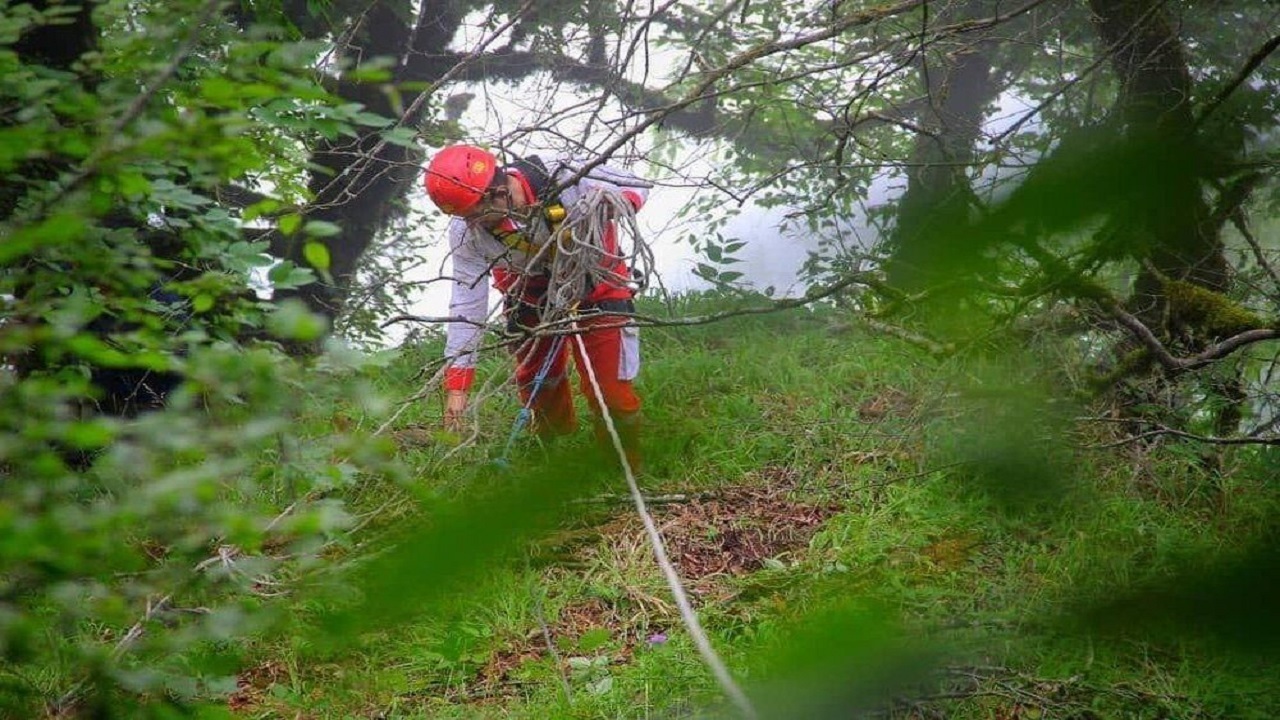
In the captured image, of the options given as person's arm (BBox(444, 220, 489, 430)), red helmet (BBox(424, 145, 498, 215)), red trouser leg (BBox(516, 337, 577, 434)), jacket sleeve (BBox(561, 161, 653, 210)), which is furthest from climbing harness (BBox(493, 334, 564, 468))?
red helmet (BBox(424, 145, 498, 215))

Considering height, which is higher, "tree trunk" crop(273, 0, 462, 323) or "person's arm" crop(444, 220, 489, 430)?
"tree trunk" crop(273, 0, 462, 323)

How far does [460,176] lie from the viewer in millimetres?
3084

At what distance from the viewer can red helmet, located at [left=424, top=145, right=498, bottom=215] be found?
3.07 meters

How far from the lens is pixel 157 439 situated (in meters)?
1.21

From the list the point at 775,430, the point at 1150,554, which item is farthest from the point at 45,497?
the point at 775,430

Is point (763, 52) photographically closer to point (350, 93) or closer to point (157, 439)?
point (157, 439)

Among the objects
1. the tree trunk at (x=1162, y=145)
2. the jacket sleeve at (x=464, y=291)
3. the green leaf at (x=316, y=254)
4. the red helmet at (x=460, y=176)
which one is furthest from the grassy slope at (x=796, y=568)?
the red helmet at (x=460, y=176)

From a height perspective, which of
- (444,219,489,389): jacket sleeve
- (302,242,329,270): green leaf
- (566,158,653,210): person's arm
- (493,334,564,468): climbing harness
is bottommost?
(493,334,564,468): climbing harness

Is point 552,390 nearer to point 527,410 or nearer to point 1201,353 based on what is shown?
point 527,410

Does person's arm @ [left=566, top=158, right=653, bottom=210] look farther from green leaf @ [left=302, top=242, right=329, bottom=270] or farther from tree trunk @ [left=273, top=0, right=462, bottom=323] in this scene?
tree trunk @ [left=273, top=0, right=462, bottom=323]

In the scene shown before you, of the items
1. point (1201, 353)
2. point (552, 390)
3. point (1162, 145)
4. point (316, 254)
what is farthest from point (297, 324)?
point (552, 390)

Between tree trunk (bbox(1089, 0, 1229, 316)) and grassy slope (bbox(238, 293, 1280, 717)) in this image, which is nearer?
tree trunk (bbox(1089, 0, 1229, 316))

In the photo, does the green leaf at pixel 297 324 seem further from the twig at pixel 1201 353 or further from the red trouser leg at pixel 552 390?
the red trouser leg at pixel 552 390

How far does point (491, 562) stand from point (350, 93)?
609cm
